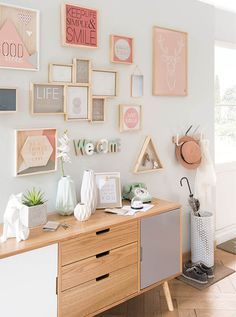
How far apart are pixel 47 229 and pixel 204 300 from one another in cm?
135

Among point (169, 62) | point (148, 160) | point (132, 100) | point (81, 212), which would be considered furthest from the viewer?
point (169, 62)

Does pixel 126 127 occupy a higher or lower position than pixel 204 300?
higher

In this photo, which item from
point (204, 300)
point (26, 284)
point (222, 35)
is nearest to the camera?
point (26, 284)

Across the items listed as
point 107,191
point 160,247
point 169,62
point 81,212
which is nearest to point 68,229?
point 81,212

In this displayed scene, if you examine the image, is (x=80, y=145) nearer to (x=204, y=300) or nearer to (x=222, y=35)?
(x=204, y=300)

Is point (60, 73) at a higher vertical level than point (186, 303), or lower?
higher

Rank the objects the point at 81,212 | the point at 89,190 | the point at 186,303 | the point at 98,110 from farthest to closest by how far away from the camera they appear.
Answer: the point at 186,303 < the point at 98,110 < the point at 89,190 < the point at 81,212

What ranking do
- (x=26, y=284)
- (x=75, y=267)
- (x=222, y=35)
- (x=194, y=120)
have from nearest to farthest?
(x=26, y=284) < (x=75, y=267) < (x=194, y=120) < (x=222, y=35)

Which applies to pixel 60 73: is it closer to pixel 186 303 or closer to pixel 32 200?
pixel 32 200

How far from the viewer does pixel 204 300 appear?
2.61 meters

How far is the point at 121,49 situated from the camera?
2.55 meters

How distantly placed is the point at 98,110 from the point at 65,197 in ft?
2.13

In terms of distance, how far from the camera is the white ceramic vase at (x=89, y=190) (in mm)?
2225

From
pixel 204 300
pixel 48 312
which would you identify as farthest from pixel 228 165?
pixel 48 312
